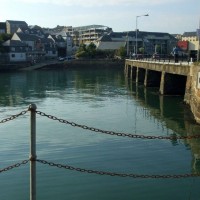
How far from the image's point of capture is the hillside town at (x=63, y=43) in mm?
108438

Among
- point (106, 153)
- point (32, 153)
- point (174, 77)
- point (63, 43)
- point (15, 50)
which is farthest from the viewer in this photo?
point (63, 43)

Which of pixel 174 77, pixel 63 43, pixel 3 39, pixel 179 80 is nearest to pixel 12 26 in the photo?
pixel 63 43

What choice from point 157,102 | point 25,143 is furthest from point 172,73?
point 25,143

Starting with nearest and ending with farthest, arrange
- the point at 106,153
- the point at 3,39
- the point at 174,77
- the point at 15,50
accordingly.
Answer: the point at 106,153 < the point at 174,77 < the point at 15,50 < the point at 3,39

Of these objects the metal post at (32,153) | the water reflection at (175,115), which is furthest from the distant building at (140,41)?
the metal post at (32,153)

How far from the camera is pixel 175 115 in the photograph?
1247 inches

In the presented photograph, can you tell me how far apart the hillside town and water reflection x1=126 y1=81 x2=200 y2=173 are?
157ft

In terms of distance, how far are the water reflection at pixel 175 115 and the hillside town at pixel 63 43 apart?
157ft

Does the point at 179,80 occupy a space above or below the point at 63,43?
below

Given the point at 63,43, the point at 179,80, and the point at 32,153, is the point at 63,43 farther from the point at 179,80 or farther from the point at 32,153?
the point at 32,153

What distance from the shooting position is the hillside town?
108 metres

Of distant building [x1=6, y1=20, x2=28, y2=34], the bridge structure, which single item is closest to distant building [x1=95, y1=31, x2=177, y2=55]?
distant building [x1=6, y1=20, x2=28, y2=34]

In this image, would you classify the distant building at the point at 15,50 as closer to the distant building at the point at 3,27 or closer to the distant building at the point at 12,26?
the distant building at the point at 12,26

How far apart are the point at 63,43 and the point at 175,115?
4428 inches
